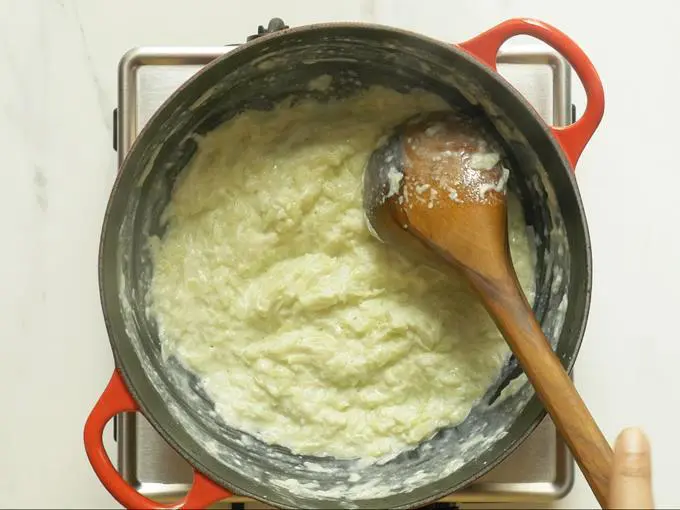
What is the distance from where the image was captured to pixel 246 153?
939mm

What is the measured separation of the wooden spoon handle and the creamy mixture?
0.13 meters

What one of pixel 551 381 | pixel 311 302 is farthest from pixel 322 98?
pixel 551 381

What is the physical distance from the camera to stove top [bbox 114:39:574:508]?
895mm

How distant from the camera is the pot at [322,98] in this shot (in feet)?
2.53

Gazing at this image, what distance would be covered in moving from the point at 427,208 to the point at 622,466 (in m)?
0.36

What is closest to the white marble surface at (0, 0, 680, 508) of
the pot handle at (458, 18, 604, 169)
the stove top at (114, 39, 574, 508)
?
the stove top at (114, 39, 574, 508)

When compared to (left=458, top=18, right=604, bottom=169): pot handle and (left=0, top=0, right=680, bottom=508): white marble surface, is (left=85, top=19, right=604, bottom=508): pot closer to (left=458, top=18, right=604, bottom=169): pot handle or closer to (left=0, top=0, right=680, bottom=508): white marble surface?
(left=458, top=18, right=604, bottom=169): pot handle

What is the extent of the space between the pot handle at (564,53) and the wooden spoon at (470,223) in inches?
4.3

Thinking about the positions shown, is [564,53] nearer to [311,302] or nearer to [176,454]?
[311,302]

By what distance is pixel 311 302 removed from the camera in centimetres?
91

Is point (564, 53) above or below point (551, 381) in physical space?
above

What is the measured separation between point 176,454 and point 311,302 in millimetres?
255

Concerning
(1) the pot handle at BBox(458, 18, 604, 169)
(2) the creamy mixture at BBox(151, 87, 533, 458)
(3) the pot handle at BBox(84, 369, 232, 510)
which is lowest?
(3) the pot handle at BBox(84, 369, 232, 510)

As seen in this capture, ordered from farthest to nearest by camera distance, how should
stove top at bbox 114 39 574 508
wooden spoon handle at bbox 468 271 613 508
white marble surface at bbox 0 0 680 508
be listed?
white marble surface at bbox 0 0 680 508 → stove top at bbox 114 39 574 508 → wooden spoon handle at bbox 468 271 613 508
